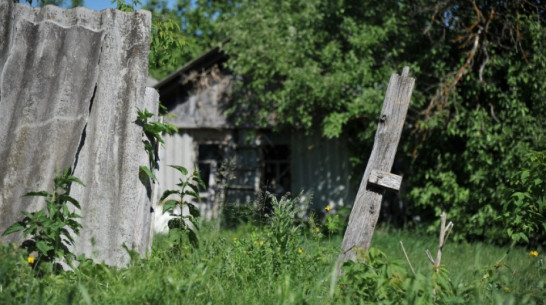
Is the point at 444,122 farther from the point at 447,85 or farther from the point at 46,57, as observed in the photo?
the point at 46,57

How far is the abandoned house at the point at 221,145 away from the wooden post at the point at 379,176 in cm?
754

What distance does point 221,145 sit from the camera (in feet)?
42.6

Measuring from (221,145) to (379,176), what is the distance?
8.75 meters

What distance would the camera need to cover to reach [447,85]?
948cm

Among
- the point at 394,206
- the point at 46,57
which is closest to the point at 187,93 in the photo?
the point at 394,206

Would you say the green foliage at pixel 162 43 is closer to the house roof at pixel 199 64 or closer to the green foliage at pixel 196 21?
the house roof at pixel 199 64

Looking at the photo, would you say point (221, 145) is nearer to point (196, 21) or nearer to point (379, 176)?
point (379, 176)

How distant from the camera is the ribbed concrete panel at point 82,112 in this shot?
4.20 m

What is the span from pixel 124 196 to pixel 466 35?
22.5ft

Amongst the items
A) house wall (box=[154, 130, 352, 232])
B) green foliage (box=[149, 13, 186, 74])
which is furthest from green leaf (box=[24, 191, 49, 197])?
house wall (box=[154, 130, 352, 232])

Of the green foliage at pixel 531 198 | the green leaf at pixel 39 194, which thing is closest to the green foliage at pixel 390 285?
the green foliage at pixel 531 198

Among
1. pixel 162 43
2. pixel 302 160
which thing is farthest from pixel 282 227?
pixel 302 160

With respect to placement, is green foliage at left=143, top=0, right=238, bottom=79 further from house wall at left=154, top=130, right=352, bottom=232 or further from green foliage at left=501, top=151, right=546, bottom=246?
green foliage at left=501, top=151, right=546, bottom=246

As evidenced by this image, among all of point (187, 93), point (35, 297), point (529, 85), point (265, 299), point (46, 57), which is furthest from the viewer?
point (187, 93)
